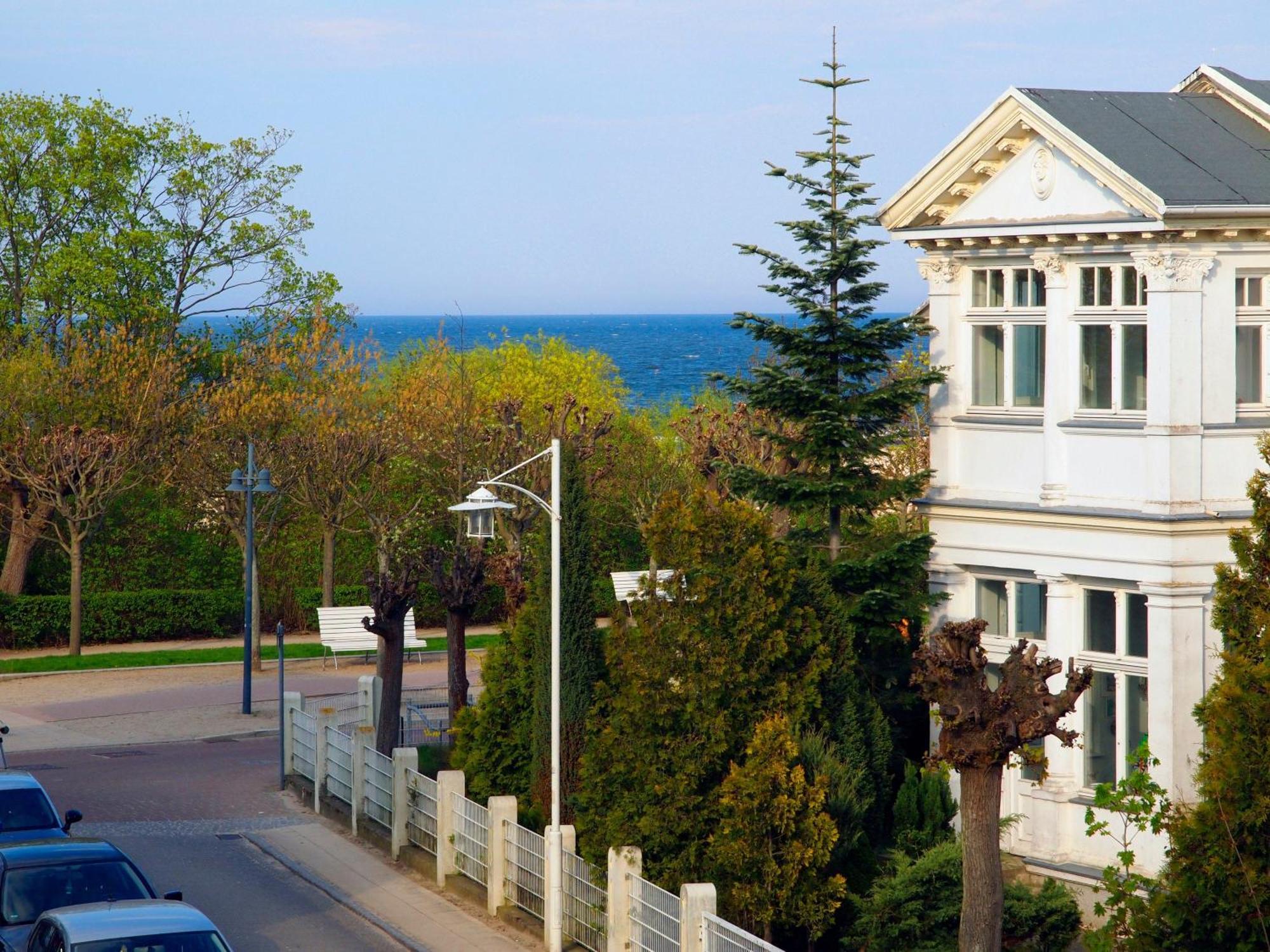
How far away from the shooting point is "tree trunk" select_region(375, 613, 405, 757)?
24703 mm

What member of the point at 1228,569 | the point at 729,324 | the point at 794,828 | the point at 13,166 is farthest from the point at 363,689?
the point at 13,166

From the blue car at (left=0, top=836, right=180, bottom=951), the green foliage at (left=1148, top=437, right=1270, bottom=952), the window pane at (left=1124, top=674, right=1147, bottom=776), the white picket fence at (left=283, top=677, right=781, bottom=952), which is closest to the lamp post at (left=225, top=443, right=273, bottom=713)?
the white picket fence at (left=283, top=677, right=781, bottom=952)

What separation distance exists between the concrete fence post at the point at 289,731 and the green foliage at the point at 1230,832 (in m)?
15.3

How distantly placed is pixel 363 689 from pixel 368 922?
913 cm

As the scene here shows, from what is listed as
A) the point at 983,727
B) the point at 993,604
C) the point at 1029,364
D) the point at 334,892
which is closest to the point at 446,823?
the point at 334,892

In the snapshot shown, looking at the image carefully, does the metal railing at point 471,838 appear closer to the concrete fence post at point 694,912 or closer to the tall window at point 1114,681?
the concrete fence post at point 694,912

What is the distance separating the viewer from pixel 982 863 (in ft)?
47.0

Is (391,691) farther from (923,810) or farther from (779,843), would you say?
(779,843)

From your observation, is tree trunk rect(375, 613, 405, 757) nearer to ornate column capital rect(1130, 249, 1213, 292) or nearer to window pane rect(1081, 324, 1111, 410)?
window pane rect(1081, 324, 1111, 410)

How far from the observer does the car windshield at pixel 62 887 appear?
1589 cm

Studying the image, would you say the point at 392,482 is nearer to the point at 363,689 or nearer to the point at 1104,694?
the point at 363,689

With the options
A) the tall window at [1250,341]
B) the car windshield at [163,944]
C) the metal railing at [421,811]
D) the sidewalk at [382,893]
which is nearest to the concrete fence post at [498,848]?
the sidewalk at [382,893]

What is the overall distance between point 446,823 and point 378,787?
2.70m

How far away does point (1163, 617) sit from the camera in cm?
1762
